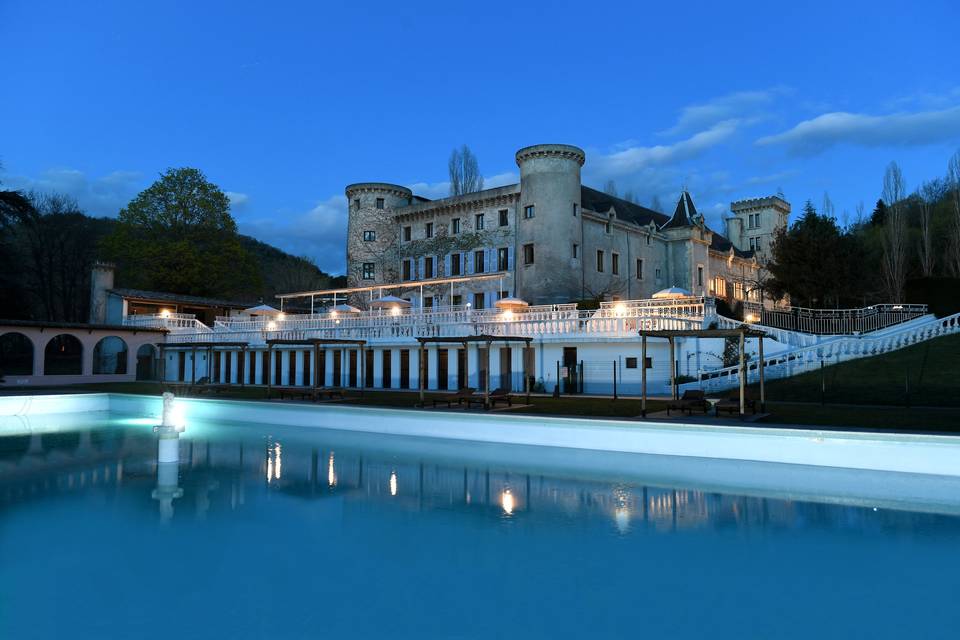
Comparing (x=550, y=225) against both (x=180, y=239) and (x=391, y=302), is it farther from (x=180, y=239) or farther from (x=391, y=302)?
(x=180, y=239)

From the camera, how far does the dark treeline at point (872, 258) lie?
37000mm

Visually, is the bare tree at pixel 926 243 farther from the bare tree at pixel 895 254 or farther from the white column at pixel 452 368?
the white column at pixel 452 368

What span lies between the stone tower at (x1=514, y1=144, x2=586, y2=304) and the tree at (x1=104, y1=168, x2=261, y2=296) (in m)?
25.7

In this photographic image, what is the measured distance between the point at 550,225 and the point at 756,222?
36946 millimetres

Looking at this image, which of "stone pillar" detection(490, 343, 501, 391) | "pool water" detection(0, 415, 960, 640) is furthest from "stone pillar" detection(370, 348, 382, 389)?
"pool water" detection(0, 415, 960, 640)

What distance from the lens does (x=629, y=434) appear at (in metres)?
14.6

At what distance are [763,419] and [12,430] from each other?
2239cm

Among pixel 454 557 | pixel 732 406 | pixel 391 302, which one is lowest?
pixel 454 557

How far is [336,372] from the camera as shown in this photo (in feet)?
112

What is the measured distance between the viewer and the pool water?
618cm

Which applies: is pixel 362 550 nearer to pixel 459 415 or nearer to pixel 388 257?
pixel 459 415

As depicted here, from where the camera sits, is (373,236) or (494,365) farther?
(373,236)

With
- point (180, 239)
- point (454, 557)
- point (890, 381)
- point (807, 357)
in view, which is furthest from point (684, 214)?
point (454, 557)

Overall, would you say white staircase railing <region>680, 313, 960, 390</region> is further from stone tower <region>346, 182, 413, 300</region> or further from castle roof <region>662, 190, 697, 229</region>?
stone tower <region>346, 182, 413, 300</region>
